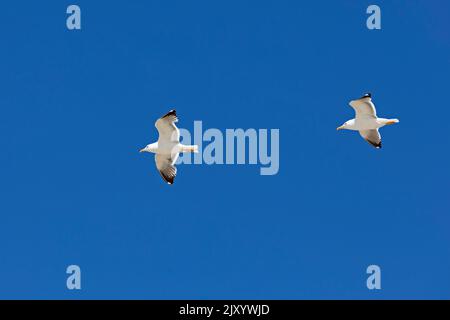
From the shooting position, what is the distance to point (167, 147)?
21.2 meters

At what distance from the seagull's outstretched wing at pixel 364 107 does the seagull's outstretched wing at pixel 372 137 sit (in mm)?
613

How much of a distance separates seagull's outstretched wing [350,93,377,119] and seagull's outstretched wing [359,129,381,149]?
61 centimetres

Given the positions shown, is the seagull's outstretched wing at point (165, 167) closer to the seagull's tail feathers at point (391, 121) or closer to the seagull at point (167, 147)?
the seagull at point (167, 147)

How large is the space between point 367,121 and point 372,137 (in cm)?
65

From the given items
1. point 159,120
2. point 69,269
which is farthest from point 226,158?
point 69,269

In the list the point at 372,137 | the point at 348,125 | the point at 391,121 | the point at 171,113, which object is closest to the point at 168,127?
the point at 171,113

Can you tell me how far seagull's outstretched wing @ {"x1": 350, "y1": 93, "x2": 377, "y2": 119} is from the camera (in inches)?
822

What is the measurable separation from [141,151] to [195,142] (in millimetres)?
1141

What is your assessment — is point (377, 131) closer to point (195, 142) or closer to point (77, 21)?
point (195, 142)

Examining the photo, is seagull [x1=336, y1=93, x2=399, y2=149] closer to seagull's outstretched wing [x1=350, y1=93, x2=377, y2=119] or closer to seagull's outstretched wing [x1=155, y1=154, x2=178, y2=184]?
seagull's outstretched wing [x1=350, y1=93, x2=377, y2=119]

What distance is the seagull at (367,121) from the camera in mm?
20984

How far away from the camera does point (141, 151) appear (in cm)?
2147

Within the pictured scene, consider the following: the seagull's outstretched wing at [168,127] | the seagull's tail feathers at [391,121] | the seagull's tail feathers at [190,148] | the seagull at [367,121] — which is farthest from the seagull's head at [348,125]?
the seagull's outstretched wing at [168,127]

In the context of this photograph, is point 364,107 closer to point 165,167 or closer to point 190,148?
point 190,148
